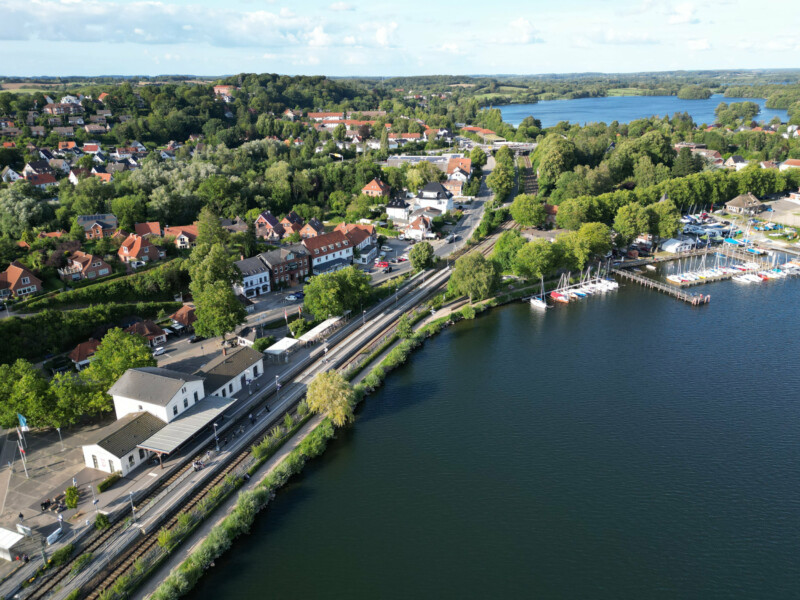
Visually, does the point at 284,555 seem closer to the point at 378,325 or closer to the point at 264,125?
the point at 378,325

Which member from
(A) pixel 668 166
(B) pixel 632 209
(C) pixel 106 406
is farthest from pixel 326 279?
(A) pixel 668 166

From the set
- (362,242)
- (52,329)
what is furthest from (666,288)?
(52,329)

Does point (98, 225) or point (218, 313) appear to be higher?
point (98, 225)

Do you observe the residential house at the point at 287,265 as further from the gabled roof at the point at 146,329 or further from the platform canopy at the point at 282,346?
the gabled roof at the point at 146,329

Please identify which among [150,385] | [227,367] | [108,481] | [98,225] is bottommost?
[108,481]

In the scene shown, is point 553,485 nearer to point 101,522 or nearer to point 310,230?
point 101,522

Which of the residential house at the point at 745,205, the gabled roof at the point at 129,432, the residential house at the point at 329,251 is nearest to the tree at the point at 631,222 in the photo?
the residential house at the point at 745,205

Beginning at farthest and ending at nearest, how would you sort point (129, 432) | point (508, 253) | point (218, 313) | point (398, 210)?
point (398, 210), point (508, 253), point (218, 313), point (129, 432)

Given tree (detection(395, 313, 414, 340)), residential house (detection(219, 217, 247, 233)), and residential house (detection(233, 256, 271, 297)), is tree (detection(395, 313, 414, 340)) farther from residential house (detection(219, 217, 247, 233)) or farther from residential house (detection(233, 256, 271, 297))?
residential house (detection(219, 217, 247, 233))
